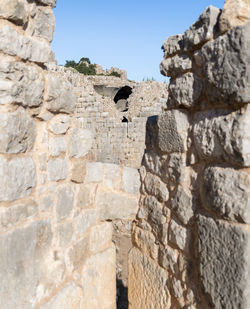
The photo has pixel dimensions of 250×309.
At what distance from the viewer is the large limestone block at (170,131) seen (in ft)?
6.87

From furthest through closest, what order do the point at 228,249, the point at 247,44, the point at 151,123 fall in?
the point at 151,123 < the point at 228,249 < the point at 247,44

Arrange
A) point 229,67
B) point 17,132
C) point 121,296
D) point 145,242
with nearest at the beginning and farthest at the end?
point 229,67
point 17,132
point 145,242
point 121,296

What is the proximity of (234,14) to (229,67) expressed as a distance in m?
0.29

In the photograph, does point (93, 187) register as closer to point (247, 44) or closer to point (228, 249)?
point (228, 249)

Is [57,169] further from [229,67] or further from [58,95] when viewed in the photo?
[229,67]

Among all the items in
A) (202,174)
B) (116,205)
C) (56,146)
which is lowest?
(116,205)

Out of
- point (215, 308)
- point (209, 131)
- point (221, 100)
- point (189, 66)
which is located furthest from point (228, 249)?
point (189, 66)

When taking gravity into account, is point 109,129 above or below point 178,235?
above

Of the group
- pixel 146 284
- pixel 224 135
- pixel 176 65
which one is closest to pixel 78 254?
pixel 146 284

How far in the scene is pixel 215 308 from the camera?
1744 mm

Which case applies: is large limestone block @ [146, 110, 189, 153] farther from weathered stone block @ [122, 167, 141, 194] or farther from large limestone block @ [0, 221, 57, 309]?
large limestone block @ [0, 221, 57, 309]

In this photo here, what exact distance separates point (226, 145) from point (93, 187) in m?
1.28

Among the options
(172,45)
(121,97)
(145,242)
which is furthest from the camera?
(121,97)

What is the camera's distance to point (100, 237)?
2695mm
